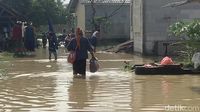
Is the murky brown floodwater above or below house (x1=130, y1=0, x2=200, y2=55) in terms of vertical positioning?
→ below

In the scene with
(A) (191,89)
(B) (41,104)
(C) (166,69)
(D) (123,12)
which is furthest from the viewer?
(D) (123,12)

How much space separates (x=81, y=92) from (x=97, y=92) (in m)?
0.38

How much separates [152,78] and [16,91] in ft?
14.0

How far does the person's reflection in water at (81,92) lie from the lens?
10.4m

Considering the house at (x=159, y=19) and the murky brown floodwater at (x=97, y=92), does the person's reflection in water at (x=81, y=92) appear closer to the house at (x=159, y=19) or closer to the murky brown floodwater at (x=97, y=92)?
the murky brown floodwater at (x=97, y=92)

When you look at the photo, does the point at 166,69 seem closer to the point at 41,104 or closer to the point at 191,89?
the point at 191,89

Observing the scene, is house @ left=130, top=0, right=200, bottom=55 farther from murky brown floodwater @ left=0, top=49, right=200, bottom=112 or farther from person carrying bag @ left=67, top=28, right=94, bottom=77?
person carrying bag @ left=67, top=28, right=94, bottom=77

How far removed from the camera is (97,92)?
1218 cm

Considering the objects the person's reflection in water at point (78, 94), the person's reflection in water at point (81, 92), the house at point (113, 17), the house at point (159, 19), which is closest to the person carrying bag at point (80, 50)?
the person's reflection in water at point (81, 92)

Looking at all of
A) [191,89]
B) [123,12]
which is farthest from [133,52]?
[191,89]

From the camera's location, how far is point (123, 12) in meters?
42.1

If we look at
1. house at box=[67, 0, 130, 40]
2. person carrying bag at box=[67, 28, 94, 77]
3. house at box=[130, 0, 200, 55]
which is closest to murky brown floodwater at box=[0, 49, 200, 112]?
person carrying bag at box=[67, 28, 94, 77]

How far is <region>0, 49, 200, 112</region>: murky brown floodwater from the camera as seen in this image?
1002 cm

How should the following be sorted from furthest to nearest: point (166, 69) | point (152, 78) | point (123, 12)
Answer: point (123, 12) → point (166, 69) → point (152, 78)
